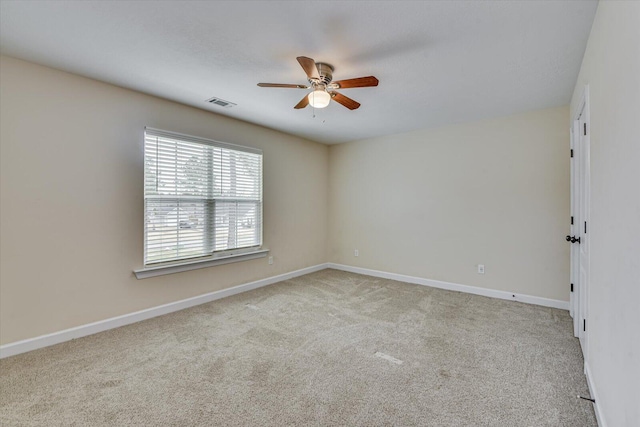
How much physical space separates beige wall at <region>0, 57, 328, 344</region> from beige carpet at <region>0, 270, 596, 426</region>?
0.36m

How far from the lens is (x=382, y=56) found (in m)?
2.31

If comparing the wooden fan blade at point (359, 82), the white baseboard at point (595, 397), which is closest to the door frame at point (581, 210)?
the white baseboard at point (595, 397)

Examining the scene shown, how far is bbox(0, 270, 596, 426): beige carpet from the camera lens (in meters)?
1.71

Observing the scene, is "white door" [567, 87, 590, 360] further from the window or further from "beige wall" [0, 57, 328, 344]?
"beige wall" [0, 57, 328, 344]

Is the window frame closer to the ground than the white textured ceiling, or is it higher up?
closer to the ground

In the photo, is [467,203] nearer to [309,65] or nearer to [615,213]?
[615,213]

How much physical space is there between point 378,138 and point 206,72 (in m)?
3.12

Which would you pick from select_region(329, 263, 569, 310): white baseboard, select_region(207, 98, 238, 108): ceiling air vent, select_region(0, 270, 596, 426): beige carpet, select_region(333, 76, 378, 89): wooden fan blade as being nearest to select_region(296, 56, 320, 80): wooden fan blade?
select_region(333, 76, 378, 89): wooden fan blade

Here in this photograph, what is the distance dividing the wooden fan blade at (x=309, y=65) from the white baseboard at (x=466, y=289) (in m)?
3.48

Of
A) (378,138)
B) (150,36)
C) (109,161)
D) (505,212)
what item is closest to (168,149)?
(109,161)

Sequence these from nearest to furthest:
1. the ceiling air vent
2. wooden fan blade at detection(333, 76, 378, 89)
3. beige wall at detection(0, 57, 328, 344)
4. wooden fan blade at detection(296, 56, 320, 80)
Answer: wooden fan blade at detection(296, 56, 320, 80) < wooden fan blade at detection(333, 76, 378, 89) < beige wall at detection(0, 57, 328, 344) < the ceiling air vent

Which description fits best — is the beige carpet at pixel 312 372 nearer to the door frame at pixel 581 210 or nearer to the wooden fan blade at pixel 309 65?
the door frame at pixel 581 210

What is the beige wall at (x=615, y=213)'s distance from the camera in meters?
1.12

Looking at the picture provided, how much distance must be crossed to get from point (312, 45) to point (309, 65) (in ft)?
0.79
